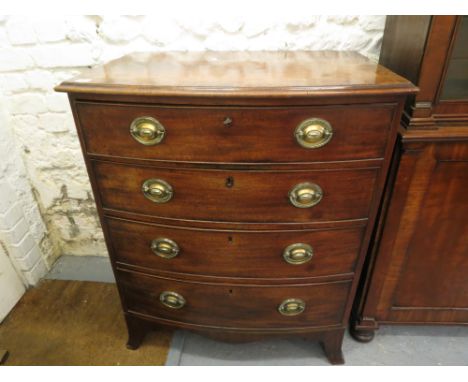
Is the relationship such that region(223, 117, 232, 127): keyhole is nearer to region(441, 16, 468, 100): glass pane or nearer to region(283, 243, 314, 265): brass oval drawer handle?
region(283, 243, 314, 265): brass oval drawer handle

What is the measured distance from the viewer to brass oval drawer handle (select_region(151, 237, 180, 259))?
40.7 inches

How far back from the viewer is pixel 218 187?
91 cm

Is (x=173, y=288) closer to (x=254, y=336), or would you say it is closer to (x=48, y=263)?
(x=254, y=336)

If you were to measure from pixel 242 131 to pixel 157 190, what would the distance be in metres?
0.30

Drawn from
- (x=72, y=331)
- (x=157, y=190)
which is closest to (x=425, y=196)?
(x=157, y=190)

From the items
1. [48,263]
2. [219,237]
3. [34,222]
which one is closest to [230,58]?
[219,237]

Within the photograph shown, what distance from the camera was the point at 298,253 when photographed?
101 cm

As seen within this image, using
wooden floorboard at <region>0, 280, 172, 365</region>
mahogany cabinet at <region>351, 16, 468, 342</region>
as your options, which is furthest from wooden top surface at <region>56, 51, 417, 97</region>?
wooden floorboard at <region>0, 280, 172, 365</region>

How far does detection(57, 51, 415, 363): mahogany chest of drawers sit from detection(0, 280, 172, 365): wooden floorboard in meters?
0.29

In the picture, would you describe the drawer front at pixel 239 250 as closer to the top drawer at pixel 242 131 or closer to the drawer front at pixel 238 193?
the drawer front at pixel 238 193

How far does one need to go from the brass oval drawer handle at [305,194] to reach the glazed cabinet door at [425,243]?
289 mm

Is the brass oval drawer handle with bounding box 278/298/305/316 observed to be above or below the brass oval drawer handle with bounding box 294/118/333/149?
below

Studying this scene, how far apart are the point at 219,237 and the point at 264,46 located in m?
0.78

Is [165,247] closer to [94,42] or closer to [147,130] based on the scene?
[147,130]
